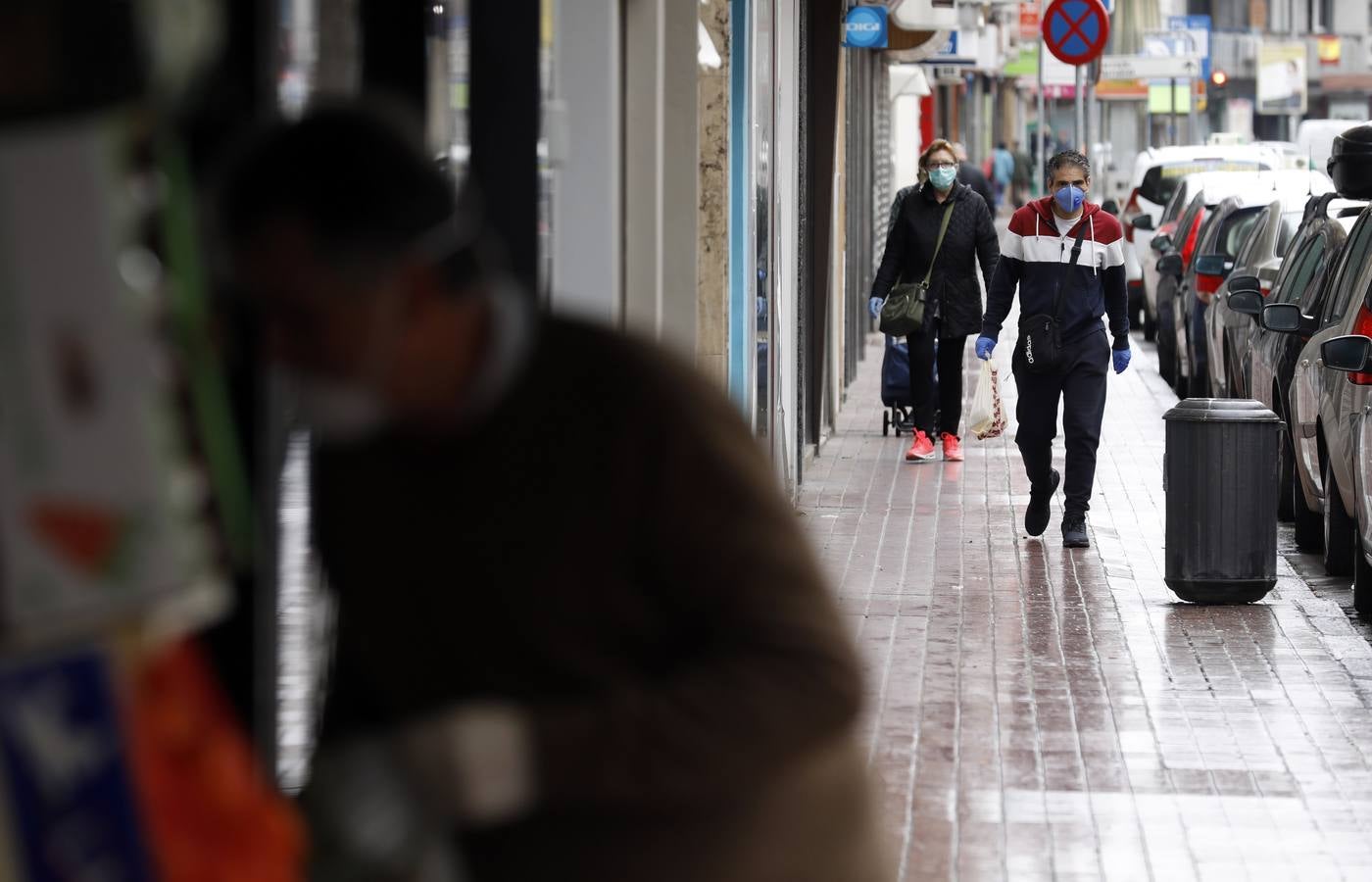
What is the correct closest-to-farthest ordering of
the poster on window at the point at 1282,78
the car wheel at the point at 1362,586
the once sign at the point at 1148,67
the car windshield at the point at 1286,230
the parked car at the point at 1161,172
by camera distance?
the car wheel at the point at 1362,586
the car windshield at the point at 1286,230
the parked car at the point at 1161,172
the once sign at the point at 1148,67
the poster on window at the point at 1282,78

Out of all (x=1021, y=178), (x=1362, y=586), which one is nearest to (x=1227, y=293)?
(x=1362, y=586)

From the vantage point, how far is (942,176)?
14.8 meters

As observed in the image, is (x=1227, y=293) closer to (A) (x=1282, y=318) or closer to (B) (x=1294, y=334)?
(B) (x=1294, y=334)

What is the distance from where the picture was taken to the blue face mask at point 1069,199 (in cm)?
1136

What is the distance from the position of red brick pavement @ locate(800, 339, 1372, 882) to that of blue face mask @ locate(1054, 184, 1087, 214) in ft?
5.45

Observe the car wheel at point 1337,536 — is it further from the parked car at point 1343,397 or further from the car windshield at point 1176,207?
the car windshield at point 1176,207

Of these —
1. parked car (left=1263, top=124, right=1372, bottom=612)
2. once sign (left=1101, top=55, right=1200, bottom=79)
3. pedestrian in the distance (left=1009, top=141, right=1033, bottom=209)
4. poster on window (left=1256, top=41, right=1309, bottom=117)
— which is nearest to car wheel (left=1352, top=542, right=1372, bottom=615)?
parked car (left=1263, top=124, right=1372, bottom=612)

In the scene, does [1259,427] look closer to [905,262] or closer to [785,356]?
[785,356]

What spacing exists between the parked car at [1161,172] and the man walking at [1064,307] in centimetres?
1710

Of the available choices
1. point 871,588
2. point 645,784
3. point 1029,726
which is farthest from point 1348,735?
point 645,784

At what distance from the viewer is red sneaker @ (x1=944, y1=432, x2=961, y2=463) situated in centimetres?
1551

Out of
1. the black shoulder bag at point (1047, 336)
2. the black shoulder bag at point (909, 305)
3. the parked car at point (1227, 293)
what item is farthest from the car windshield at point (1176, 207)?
the black shoulder bag at point (1047, 336)

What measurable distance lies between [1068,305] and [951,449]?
4.30 metres

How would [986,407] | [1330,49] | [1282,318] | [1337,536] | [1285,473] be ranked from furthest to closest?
[1330,49] → [986,407] → [1285,473] → [1282,318] → [1337,536]
